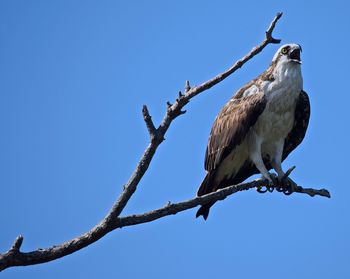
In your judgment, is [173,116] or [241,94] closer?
[173,116]

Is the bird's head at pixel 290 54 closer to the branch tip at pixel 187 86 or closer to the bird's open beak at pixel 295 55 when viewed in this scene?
the bird's open beak at pixel 295 55

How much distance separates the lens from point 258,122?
25.7 ft

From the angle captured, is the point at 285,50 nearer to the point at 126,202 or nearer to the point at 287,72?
the point at 287,72

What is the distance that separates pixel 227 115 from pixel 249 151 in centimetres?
50

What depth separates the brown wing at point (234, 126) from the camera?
25.1ft

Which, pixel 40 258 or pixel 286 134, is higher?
pixel 286 134

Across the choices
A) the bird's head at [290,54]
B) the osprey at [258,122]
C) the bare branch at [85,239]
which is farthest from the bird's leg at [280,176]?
the bare branch at [85,239]

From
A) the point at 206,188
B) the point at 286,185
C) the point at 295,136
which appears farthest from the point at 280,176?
the point at 206,188

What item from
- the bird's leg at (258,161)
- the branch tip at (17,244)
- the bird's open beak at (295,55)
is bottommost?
the branch tip at (17,244)

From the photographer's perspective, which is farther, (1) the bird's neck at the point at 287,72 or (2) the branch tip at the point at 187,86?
(1) the bird's neck at the point at 287,72

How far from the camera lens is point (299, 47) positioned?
7.82m

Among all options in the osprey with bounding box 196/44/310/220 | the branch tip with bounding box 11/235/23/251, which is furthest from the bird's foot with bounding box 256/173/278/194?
the branch tip with bounding box 11/235/23/251

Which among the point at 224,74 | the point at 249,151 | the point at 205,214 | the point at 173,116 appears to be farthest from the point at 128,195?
the point at 249,151

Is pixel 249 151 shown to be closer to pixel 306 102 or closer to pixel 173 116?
pixel 306 102
